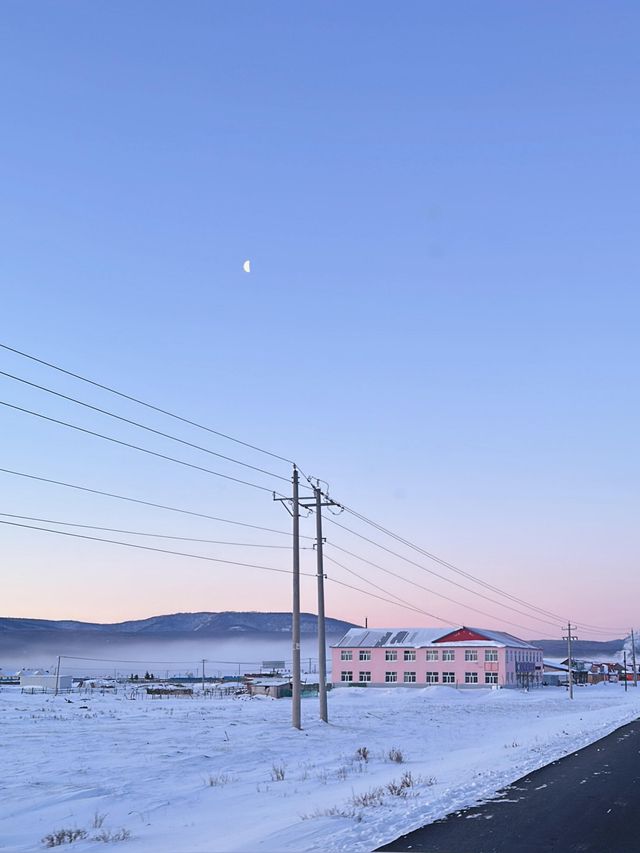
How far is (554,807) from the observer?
15.8 m

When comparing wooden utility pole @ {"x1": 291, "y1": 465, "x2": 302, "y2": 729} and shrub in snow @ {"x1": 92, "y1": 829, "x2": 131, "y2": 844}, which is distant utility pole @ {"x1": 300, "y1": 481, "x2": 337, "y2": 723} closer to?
wooden utility pole @ {"x1": 291, "y1": 465, "x2": 302, "y2": 729}

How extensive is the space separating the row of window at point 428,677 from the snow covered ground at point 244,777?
241 feet

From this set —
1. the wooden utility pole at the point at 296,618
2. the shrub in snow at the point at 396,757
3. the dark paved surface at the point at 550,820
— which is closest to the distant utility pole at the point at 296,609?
the wooden utility pole at the point at 296,618

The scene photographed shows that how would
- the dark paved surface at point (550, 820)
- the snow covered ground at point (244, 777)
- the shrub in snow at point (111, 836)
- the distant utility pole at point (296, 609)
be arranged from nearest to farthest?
1. the dark paved surface at point (550, 820)
2. the shrub in snow at point (111, 836)
3. the snow covered ground at point (244, 777)
4. the distant utility pole at point (296, 609)

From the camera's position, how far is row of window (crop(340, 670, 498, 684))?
11269cm

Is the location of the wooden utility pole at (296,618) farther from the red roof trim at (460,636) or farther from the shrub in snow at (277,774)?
the red roof trim at (460,636)

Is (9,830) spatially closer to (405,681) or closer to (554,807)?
(554,807)

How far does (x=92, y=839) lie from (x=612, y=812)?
951 centimetres

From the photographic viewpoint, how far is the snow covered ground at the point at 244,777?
48.2ft

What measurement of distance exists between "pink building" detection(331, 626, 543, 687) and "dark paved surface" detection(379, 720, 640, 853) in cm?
9603

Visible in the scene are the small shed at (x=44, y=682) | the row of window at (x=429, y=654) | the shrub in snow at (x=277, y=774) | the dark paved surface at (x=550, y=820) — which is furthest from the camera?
the row of window at (x=429, y=654)

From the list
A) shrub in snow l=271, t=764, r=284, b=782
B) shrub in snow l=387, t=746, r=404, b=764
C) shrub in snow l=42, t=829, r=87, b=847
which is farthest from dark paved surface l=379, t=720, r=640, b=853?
shrub in snow l=271, t=764, r=284, b=782

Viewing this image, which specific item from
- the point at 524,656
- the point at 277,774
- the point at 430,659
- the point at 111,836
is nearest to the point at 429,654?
the point at 430,659

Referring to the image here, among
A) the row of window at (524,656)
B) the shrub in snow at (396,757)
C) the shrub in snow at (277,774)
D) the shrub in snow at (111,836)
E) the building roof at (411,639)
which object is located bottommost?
the row of window at (524,656)
